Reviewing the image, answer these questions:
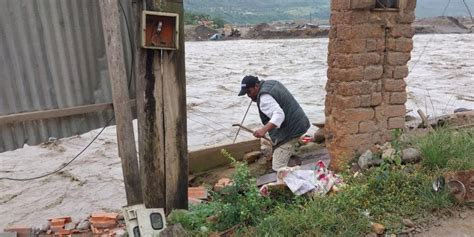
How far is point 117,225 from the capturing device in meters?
3.92

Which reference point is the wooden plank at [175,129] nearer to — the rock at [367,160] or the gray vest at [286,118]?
the gray vest at [286,118]

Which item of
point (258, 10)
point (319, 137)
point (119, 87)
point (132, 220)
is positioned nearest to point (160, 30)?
point (119, 87)

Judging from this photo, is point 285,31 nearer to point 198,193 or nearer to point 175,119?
point 198,193

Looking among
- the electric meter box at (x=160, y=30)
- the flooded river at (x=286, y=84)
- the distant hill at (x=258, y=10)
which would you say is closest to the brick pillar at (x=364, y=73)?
the electric meter box at (x=160, y=30)

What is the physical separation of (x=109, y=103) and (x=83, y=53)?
1.30 ft

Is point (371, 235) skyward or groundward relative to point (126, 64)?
groundward

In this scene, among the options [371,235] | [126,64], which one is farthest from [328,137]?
[126,64]

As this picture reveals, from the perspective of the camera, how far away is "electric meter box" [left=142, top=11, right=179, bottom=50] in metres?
2.97

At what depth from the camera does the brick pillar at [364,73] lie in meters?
3.87

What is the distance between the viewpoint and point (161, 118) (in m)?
3.18

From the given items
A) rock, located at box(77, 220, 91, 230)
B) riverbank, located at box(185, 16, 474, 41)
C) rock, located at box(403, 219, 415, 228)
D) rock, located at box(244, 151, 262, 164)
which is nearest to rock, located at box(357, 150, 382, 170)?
rock, located at box(403, 219, 415, 228)

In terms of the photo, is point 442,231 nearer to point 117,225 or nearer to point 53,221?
point 117,225

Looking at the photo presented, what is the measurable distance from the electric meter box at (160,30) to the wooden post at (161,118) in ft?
0.19

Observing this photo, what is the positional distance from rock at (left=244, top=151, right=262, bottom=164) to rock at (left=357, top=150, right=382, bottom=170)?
1858mm
